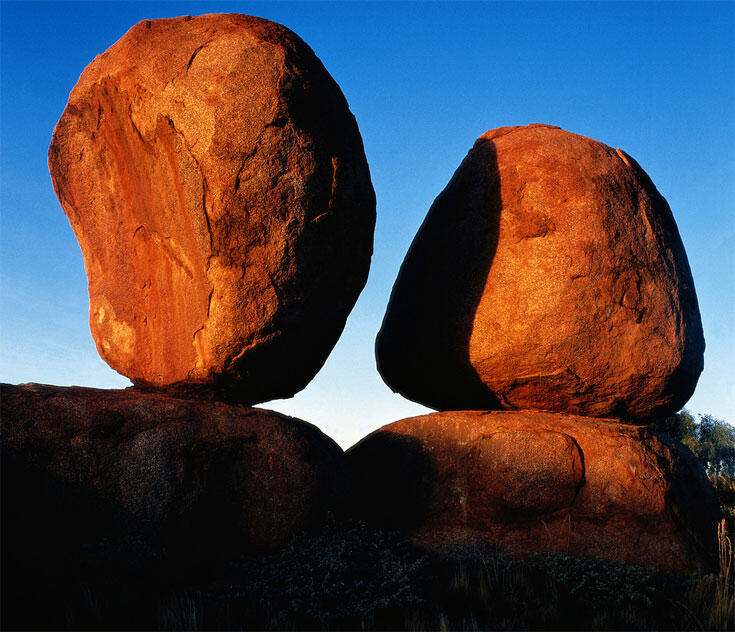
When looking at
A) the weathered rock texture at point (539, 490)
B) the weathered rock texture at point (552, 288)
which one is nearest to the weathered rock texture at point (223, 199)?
the weathered rock texture at point (552, 288)

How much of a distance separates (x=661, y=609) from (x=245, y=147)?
474cm

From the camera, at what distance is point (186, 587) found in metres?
5.34

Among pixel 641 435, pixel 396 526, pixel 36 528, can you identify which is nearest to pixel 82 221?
pixel 36 528

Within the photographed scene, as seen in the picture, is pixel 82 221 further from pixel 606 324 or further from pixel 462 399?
pixel 606 324

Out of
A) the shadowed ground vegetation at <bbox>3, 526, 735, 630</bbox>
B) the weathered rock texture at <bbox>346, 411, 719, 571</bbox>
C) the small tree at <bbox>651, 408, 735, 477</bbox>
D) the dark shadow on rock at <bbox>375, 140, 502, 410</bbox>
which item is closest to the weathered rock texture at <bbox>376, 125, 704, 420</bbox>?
the dark shadow on rock at <bbox>375, 140, 502, 410</bbox>

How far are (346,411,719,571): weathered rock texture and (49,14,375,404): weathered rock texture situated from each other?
1.36m

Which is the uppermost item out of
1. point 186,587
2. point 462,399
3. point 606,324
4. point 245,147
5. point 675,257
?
point 245,147

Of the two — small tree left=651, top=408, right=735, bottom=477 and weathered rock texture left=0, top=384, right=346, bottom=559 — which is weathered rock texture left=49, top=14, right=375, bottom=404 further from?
small tree left=651, top=408, right=735, bottom=477

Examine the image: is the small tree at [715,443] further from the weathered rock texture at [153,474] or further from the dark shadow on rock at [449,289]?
the weathered rock texture at [153,474]

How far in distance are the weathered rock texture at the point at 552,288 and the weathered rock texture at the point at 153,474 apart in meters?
2.11

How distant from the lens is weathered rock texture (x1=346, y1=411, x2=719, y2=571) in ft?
22.2

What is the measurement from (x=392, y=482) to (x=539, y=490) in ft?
4.41

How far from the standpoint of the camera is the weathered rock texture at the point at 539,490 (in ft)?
22.2

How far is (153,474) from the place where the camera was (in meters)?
5.50
